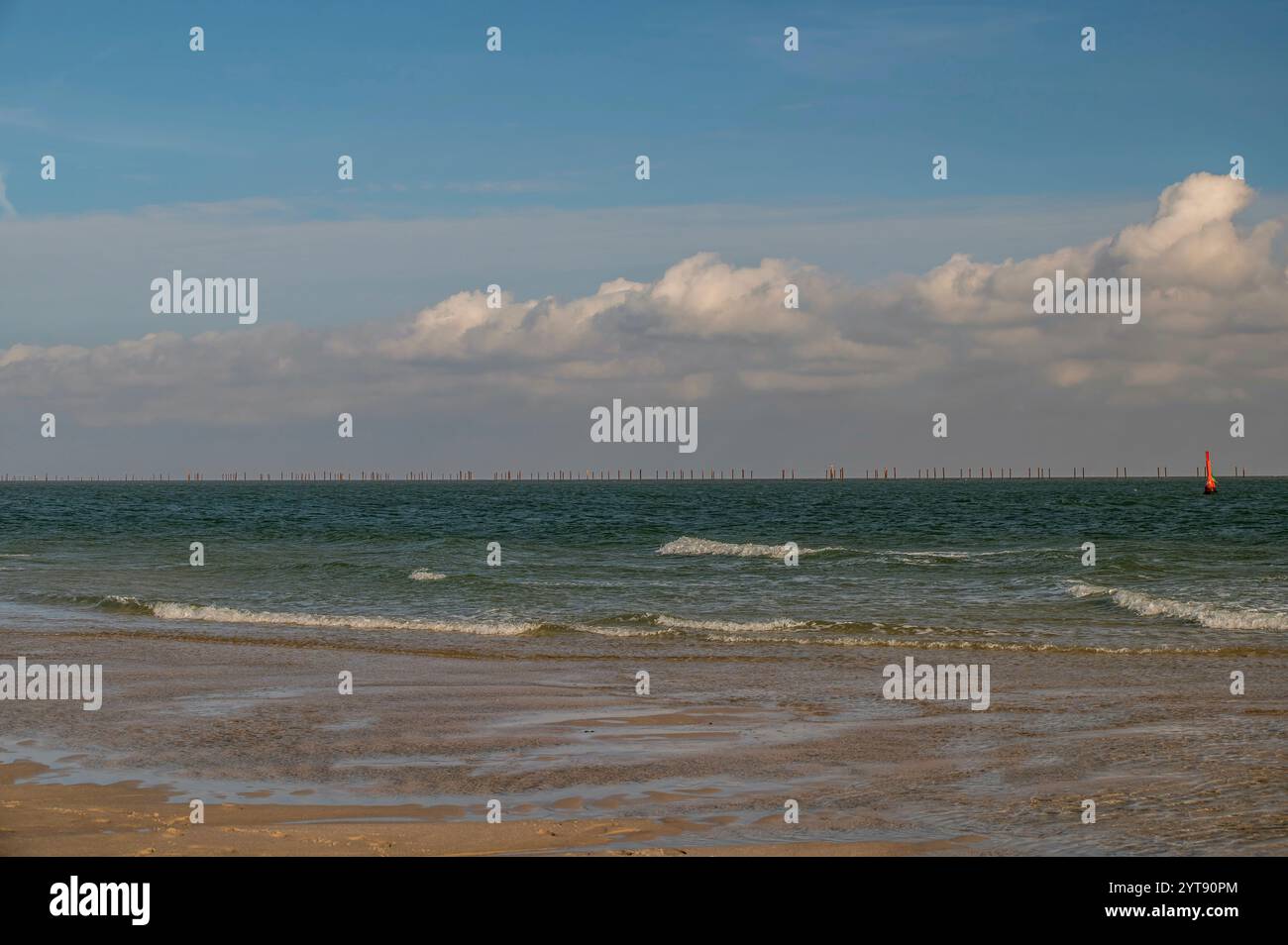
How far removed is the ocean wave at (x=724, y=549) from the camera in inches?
1670

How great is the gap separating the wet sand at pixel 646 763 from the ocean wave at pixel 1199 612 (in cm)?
425

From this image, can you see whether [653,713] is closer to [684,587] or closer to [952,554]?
[684,587]

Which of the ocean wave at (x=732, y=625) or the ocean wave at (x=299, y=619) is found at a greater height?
the ocean wave at (x=299, y=619)

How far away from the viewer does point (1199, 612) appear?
23.0 m

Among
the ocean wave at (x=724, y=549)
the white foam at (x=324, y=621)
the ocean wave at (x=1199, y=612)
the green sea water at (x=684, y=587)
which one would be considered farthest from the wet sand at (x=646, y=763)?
the ocean wave at (x=724, y=549)

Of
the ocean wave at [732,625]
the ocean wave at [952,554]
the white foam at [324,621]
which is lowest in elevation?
the ocean wave at [732,625]

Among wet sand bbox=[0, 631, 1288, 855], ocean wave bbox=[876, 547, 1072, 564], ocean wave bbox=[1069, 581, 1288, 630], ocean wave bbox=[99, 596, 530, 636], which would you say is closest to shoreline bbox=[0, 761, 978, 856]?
wet sand bbox=[0, 631, 1288, 855]

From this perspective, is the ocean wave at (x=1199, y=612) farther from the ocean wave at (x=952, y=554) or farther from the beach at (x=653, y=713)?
the ocean wave at (x=952, y=554)

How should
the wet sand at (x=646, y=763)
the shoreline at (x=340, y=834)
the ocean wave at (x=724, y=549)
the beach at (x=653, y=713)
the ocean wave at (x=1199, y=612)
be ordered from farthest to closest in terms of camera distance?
1. the ocean wave at (x=724, y=549)
2. the ocean wave at (x=1199, y=612)
3. the beach at (x=653, y=713)
4. the wet sand at (x=646, y=763)
5. the shoreline at (x=340, y=834)

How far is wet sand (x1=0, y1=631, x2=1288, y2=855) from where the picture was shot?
28.4ft

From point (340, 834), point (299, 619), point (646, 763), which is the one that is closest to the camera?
point (340, 834)

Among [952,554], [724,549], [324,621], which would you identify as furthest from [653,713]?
[724,549]

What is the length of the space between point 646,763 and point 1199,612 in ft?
50.2
